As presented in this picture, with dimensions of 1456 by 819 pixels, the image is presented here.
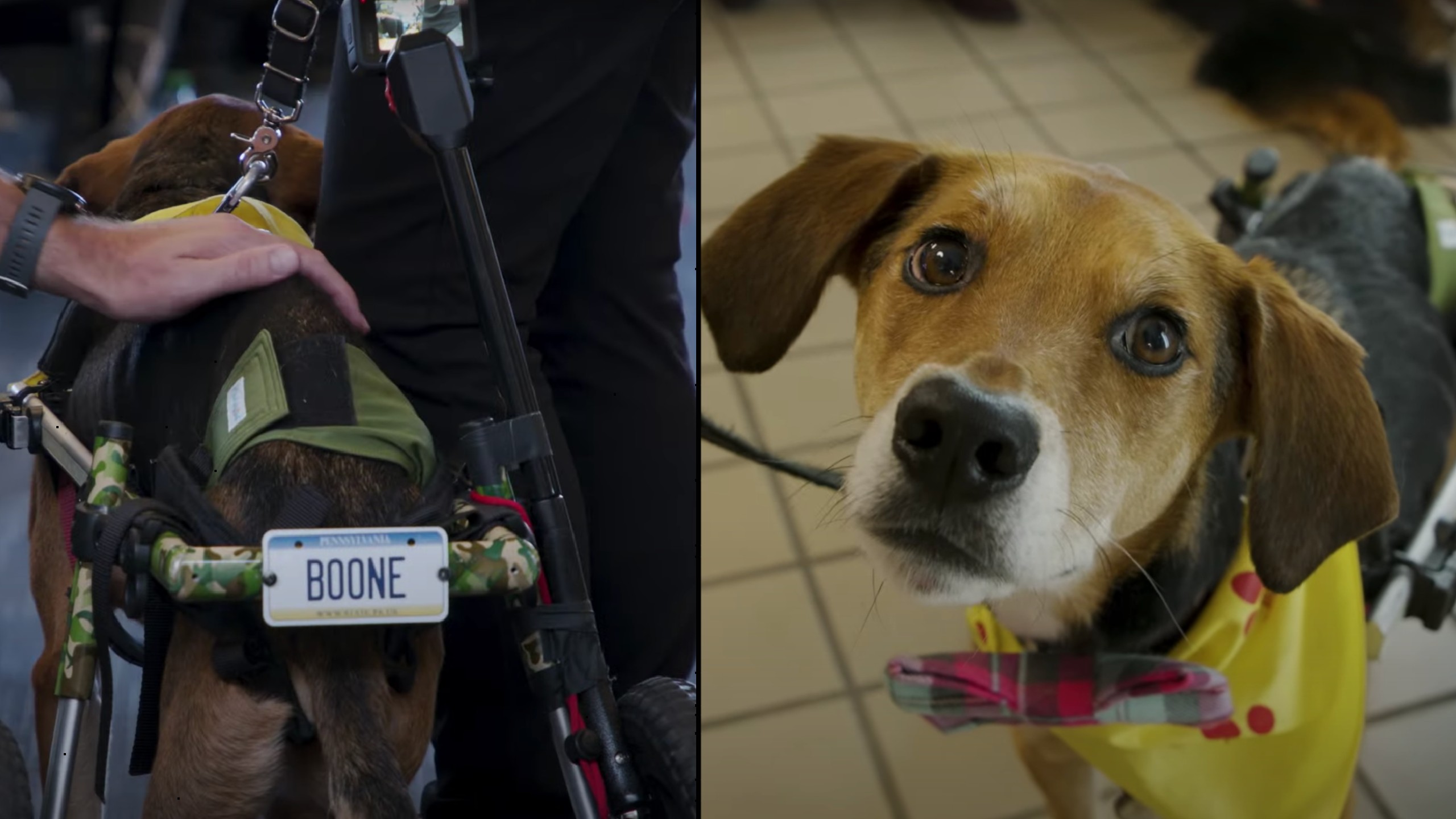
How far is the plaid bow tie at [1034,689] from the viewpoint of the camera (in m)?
0.91

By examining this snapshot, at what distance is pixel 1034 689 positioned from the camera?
3.12ft

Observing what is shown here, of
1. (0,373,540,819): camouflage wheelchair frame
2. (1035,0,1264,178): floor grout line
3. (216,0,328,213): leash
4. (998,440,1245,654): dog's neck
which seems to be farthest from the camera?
(1035,0,1264,178): floor grout line

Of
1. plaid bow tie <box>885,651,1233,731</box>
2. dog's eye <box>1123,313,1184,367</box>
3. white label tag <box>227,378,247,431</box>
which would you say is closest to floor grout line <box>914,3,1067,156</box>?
dog's eye <box>1123,313,1184,367</box>

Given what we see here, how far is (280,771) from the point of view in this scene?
2.52 feet

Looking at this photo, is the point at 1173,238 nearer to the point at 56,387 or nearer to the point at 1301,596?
the point at 1301,596

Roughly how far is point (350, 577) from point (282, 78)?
38 cm

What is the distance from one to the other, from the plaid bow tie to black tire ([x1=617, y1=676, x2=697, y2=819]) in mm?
235

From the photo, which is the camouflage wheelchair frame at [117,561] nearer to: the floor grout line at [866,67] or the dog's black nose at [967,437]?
the dog's black nose at [967,437]

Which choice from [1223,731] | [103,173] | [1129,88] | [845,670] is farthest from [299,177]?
[1223,731]

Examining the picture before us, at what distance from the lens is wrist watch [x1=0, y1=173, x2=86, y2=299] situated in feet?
2.27

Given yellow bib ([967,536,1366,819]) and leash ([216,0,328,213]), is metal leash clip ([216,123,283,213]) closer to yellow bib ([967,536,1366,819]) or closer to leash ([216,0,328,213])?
leash ([216,0,328,213])

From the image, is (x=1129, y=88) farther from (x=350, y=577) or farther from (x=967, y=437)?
(x=350, y=577)

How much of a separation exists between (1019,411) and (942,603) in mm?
189

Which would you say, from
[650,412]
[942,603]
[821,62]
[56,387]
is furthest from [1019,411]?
[56,387]
